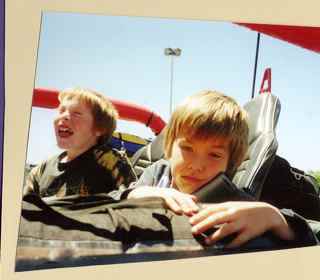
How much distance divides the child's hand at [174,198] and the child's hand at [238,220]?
4cm

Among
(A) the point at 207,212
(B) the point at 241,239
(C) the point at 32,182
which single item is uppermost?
(C) the point at 32,182

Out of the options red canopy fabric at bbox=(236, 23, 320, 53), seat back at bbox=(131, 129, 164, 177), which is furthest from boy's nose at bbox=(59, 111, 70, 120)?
red canopy fabric at bbox=(236, 23, 320, 53)

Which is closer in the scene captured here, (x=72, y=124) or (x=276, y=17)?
(x=72, y=124)

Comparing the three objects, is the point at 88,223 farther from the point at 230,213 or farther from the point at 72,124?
the point at 230,213

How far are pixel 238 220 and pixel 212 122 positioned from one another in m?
0.40

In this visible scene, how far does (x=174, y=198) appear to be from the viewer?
210 centimetres

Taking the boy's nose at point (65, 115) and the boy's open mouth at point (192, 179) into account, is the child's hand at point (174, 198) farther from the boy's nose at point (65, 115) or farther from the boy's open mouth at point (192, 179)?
the boy's nose at point (65, 115)

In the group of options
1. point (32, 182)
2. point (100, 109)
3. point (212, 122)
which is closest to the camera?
point (32, 182)

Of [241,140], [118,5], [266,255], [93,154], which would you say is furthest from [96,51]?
[266,255]

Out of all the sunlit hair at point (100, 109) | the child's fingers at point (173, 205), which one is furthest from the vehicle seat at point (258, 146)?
the sunlit hair at point (100, 109)

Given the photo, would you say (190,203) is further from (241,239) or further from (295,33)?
(295,33)

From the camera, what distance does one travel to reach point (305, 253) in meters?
2.32

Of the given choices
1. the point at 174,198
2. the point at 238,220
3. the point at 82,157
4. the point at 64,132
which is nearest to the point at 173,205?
the point at 174,198

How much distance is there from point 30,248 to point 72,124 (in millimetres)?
446
